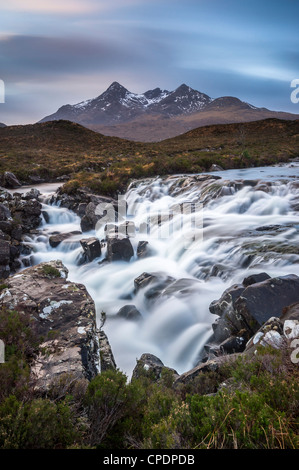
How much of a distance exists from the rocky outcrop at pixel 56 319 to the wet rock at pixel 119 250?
5.42 meters

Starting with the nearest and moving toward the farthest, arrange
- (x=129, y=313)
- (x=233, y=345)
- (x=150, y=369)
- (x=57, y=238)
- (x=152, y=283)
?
(x=150, y=369), (x=233, y=345), (x=129, y=313), (x=152, y=283), (x=57, y=238)

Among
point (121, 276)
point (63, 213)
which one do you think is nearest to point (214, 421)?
point (121, 276)

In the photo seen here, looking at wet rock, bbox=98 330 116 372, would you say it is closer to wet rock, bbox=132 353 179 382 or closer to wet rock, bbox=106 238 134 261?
wet rock, bbox=132 353 179 382

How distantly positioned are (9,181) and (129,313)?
2234cm

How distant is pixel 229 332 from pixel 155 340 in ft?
8.58

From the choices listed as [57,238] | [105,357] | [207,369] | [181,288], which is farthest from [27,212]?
[207,369]

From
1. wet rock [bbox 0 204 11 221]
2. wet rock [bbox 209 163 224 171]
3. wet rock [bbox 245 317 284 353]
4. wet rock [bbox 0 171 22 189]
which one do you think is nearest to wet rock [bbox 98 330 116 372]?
wet rock [bbox 245 317 284 353]

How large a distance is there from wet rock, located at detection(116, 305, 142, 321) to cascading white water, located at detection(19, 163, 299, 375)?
0.17 meters

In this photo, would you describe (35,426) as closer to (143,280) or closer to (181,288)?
(181,288)

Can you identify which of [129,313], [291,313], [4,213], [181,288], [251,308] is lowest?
[129,313]

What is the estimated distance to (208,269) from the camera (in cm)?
1125

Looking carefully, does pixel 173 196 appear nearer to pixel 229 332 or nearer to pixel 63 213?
pixel 63 213

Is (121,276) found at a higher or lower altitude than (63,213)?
lower

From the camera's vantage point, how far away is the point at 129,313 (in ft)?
31.2
